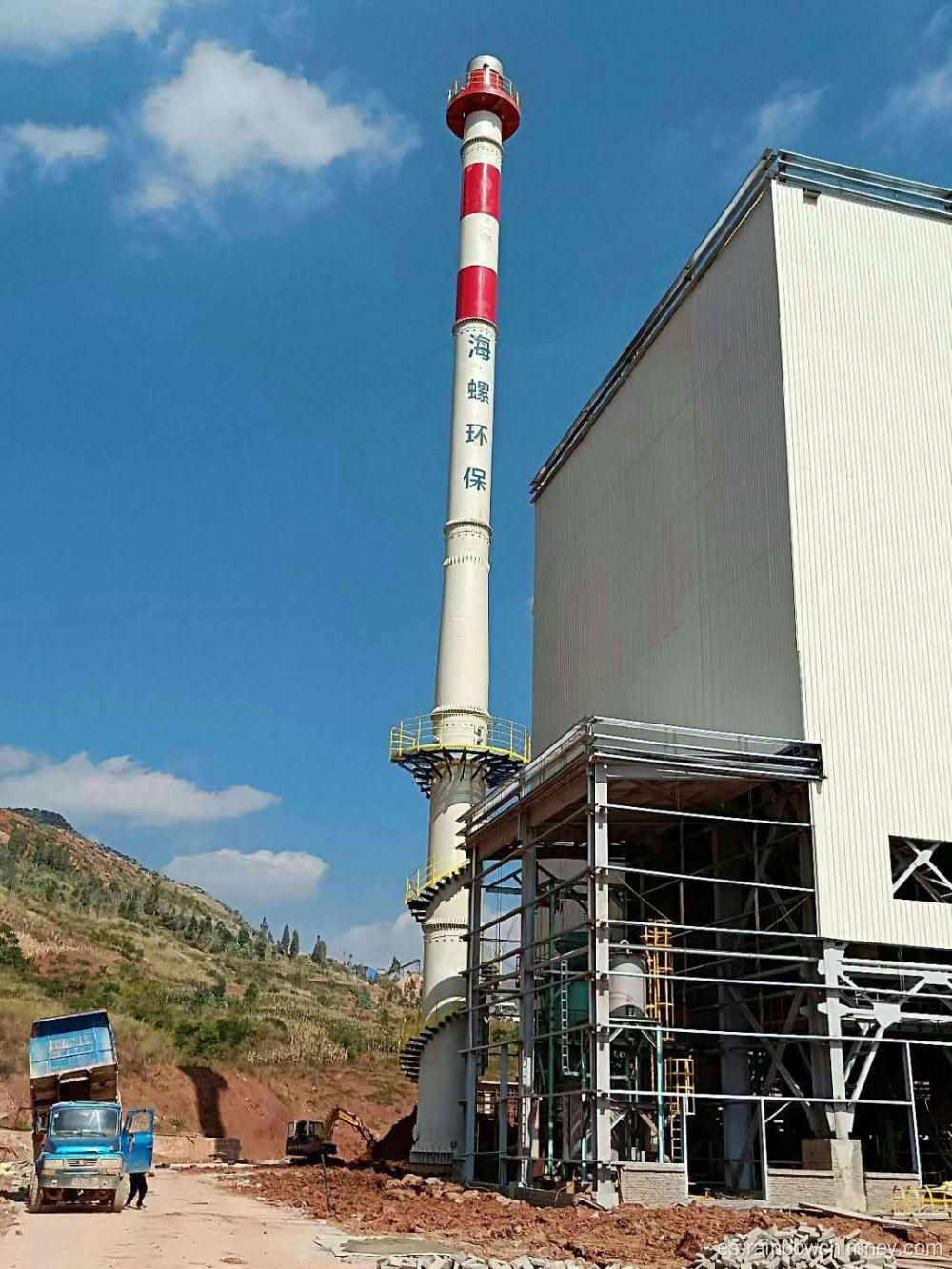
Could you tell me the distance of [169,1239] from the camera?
67.4 ft

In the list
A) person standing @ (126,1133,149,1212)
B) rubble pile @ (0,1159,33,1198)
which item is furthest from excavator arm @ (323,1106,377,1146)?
person standing @ (126,1133,149,1212)

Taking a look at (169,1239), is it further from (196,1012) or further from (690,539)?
(196,1012)

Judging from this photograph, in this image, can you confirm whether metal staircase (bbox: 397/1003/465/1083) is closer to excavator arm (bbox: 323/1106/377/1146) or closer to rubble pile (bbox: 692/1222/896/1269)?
excavator arm (bbox: 323/1106/377/1146)

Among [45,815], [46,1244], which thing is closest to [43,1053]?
[46,1244]

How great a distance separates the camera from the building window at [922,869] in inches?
1125

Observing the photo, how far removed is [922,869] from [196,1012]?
139 ft

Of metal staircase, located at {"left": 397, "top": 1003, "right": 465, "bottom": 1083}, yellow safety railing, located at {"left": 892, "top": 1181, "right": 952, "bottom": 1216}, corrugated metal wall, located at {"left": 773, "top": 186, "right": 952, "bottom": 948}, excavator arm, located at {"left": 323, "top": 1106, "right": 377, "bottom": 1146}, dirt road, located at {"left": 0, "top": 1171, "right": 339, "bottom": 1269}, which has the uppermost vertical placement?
corrugated metal wall, located at {"left": 773, "top": 186, "right": 952, "bottom": 948}

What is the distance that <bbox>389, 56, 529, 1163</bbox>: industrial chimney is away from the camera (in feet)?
124

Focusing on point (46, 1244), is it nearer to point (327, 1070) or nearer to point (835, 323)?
point (835, 323)

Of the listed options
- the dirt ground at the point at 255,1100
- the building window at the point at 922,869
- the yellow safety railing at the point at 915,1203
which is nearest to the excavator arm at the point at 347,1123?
the dirt ground at the point at 255,1100

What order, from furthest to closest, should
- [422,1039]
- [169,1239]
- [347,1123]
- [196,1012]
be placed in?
[196,1012], [347,1123], [422,1039], [169,1239]

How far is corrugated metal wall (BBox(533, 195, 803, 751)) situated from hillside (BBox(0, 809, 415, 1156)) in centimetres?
2160

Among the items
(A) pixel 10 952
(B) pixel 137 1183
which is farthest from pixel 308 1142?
(A) pixel 10 952

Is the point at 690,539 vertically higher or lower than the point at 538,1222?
higher
